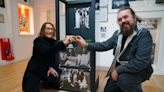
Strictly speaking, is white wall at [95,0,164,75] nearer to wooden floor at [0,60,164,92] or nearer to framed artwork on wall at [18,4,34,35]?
wooden floor at [0,60,164,92]

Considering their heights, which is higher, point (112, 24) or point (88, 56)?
point (112, 24)

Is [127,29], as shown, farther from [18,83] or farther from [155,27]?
[18,83]

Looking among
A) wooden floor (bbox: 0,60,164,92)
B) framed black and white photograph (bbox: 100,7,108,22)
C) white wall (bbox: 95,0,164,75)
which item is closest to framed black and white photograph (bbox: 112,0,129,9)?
white wall (bbox: 95,0,164,75)

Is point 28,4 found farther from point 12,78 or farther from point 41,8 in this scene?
point 12,78

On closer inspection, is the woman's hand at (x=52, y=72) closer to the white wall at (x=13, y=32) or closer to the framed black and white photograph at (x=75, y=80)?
the framed black and white photograph at (x=75, y=80)

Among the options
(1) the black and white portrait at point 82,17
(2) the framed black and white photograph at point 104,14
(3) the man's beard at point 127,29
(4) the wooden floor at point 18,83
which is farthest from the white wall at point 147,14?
(3) the man's beard at point 127,29

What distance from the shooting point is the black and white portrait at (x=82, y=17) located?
78.2 inches

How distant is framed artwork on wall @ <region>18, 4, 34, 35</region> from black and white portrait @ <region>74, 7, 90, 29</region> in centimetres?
265

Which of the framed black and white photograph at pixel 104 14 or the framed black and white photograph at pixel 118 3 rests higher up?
the framed black and white photograph at pixel 118 3

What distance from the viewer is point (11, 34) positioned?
Result: 3604 millimetres

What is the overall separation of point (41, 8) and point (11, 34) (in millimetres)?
1431

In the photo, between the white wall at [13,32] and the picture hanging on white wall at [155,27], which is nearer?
the picture hanging on white wall at [155,27]

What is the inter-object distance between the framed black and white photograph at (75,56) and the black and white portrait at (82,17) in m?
0.37

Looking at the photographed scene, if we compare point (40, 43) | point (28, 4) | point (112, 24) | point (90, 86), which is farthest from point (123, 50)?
point (28, 4)
